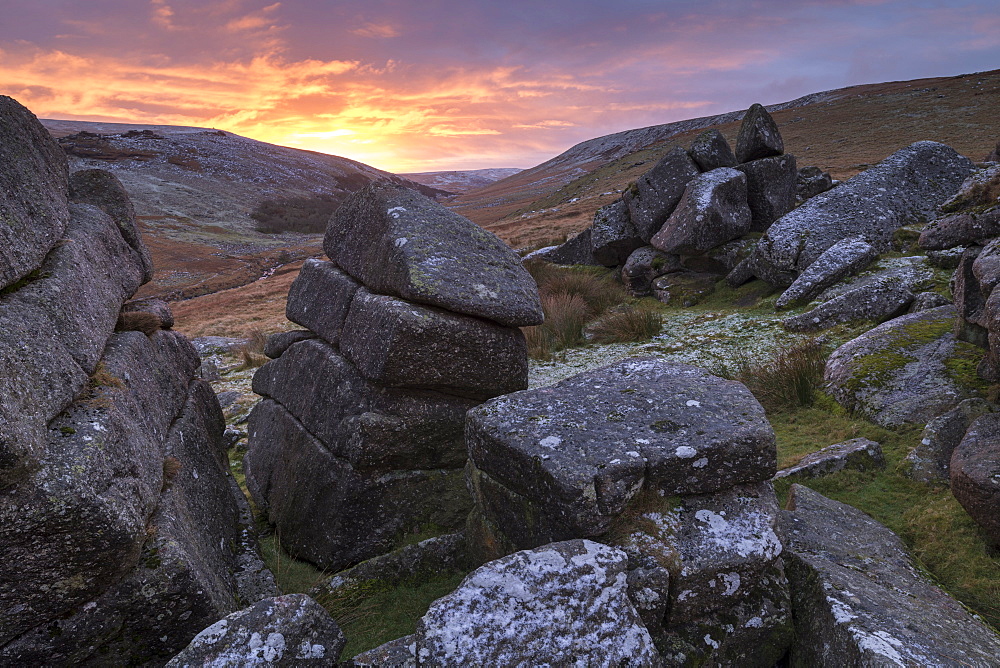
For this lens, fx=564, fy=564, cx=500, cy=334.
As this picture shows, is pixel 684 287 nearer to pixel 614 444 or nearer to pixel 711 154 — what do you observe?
pixel 711 154

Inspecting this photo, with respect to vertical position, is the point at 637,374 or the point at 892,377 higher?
the point at 637,374

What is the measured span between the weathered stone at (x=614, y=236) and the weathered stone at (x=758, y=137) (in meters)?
3.49

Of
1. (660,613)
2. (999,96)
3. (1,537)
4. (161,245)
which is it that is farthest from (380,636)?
(999,96)

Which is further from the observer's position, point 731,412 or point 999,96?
point 999,96

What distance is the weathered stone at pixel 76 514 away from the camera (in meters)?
3.12

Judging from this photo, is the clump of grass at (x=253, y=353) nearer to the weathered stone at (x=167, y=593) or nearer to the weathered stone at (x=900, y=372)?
the weathered stone at (x=167, y=593)

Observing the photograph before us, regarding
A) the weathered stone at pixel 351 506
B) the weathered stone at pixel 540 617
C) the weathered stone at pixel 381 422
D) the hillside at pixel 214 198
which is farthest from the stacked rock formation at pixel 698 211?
the hillside at pixel 214 198

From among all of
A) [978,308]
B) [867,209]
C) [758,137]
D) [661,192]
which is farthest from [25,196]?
[758,137]

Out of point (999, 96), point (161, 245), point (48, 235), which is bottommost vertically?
point (161, 245)

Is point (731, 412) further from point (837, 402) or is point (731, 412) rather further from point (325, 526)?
point (325, 526)

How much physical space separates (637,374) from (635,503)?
5.50ft

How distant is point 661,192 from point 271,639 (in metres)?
15.0

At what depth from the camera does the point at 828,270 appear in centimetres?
1094

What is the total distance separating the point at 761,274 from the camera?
12758mm
